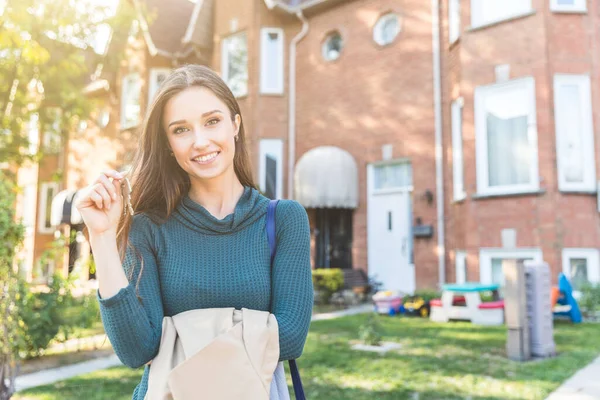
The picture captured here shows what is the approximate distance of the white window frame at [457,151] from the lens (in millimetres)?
11492

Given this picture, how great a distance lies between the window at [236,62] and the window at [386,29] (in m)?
4.19

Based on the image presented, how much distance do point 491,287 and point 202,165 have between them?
8213 millimetres

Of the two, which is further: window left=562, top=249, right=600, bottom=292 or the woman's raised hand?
window left=562, top=249, right=600, bottom=292

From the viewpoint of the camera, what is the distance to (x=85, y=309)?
7.20 m

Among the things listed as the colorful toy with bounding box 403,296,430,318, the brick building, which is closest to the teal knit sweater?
the colorful toy with bounding box 403,296,430,318

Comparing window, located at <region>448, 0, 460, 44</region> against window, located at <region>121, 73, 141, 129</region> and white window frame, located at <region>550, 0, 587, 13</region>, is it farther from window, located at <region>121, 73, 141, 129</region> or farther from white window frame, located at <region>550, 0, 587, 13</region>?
window, located at <region>121, 73, 141, 129</region>

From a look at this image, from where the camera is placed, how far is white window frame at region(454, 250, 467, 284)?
11.2m

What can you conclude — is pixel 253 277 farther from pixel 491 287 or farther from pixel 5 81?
pixel 5 81

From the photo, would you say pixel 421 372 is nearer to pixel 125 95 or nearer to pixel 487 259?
pixel 487 259

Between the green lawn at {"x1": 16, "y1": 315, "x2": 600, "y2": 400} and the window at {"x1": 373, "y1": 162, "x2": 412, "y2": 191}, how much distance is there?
19.6 feet

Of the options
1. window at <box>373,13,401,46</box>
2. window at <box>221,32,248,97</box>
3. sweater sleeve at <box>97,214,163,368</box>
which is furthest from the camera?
window at <box>221,32,248,97</box>

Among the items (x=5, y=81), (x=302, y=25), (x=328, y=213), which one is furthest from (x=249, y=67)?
(x=5, y=81)

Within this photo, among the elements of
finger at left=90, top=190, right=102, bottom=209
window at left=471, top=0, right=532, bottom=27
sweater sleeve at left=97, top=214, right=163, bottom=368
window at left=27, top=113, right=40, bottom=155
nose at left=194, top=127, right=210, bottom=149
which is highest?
window at left=471, top=0, right=532, bottom=27

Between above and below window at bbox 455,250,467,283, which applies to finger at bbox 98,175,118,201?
above
